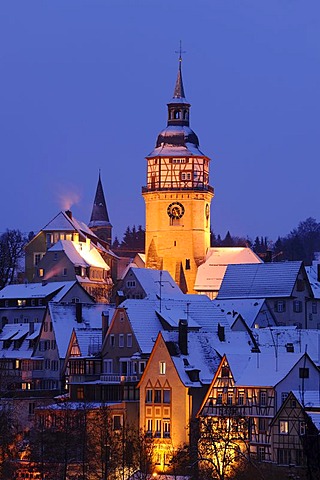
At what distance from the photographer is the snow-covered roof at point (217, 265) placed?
15088 centimetres

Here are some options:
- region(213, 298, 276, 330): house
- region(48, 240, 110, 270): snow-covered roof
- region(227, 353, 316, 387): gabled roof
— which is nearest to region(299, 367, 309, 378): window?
region(227, 353, 316, 387): gabled roof

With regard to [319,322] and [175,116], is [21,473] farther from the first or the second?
[175,116]

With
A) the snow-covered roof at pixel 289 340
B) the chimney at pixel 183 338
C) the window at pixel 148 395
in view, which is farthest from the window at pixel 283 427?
the snow-covered roof at pixel 289 340

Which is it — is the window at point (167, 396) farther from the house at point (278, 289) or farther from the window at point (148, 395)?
the house at point (278, 289)

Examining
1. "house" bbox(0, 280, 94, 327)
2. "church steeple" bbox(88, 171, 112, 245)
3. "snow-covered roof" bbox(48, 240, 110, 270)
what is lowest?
"house" bbox(0, 280, 94, 327)

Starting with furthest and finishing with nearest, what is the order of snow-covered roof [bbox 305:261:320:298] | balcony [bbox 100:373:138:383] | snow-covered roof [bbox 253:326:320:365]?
1. snow-covered roof [bbox 305:261:320:298]
2. snow-covered roof [bbox 253:326:320:365]
3. balcony [bbox 100:373:138:383]

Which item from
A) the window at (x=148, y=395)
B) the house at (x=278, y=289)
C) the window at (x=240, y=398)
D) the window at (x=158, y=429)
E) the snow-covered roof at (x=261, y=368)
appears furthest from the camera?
the house at (x=278, y=289)

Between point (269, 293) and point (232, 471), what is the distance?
4745 centimetres

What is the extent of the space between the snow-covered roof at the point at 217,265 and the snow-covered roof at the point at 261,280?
15.6 m

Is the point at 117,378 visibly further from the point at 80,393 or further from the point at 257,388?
the point at 257,388

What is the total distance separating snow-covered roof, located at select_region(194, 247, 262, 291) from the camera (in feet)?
495

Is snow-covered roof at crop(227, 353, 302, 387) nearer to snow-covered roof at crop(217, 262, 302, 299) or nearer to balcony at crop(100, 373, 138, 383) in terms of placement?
balcony at crop(100, 373, 138, 383)

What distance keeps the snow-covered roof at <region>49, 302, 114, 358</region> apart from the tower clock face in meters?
44.0

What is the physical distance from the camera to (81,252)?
153375 mm
